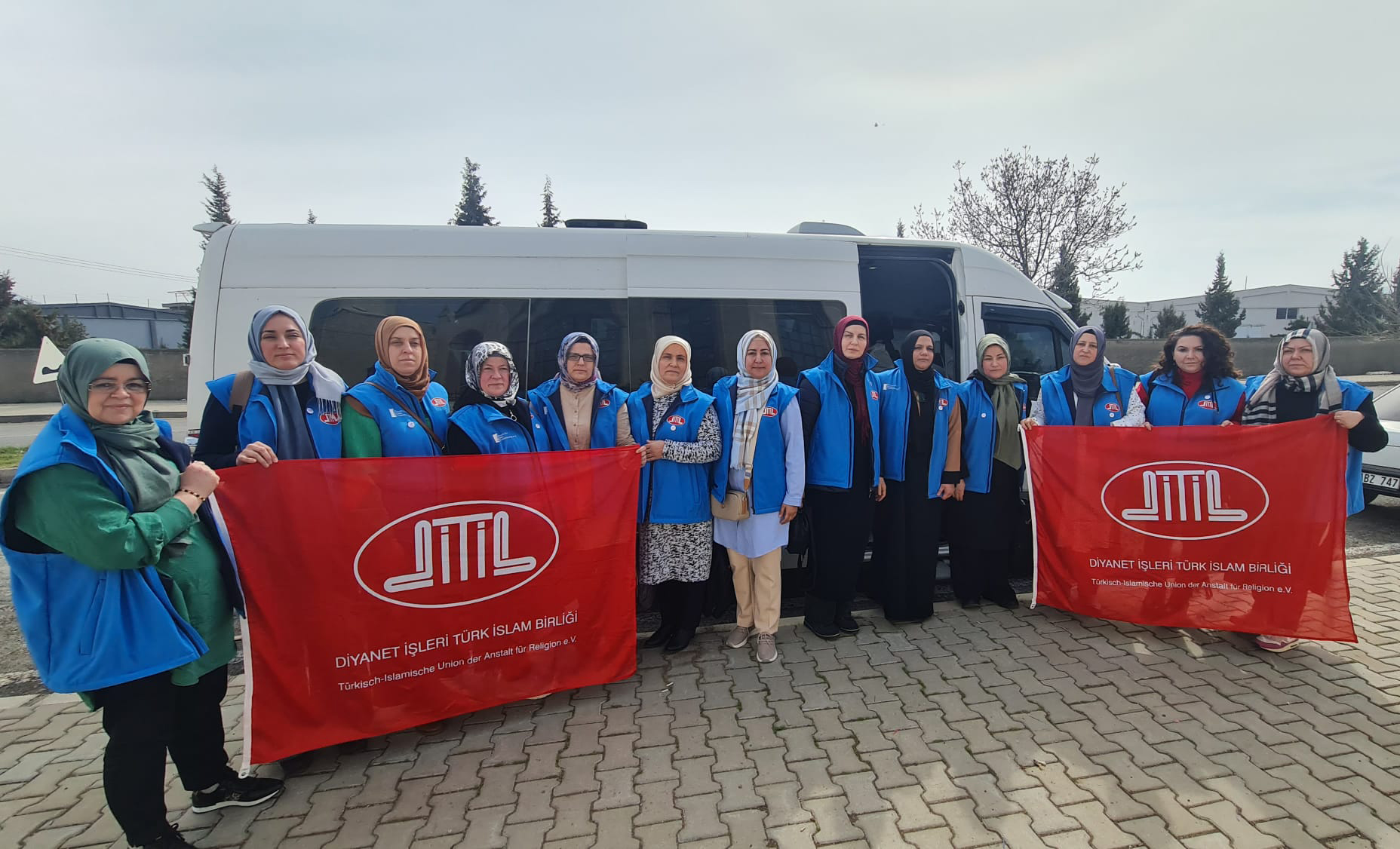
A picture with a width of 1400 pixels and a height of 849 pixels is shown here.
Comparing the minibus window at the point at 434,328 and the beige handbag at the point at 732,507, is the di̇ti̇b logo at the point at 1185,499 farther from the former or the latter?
the minibus window at the point at 434,328

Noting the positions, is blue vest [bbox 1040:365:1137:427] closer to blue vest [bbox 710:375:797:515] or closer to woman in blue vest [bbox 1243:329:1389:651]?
woman in blue vest [bbox 1243:329:1389:651]

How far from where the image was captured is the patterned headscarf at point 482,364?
2.97 m

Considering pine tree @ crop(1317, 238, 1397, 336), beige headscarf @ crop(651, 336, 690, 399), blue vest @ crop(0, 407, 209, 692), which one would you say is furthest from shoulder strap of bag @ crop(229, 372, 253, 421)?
pine tree @ crop(1317, 238, 1397, 336)

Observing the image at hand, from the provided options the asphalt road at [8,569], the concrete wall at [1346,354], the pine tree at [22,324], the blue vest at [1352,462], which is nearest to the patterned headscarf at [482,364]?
the asphalt road at [8,569]

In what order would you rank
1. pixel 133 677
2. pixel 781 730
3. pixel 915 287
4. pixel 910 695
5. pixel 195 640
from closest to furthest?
pixel 133 677 → pixel 195 640 → pixel 781 730 → pixel 910 695 → pixel 915 287

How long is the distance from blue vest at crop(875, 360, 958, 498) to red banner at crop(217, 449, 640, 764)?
5.08 ft

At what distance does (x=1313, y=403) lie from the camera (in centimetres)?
348

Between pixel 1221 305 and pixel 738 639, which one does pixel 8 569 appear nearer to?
pixel 738 639

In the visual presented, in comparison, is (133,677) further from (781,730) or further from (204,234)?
(204,234)

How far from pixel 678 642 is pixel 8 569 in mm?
3303

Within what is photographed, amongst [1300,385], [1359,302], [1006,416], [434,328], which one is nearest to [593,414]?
[434,328]

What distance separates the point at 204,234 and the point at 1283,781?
650 centimetres

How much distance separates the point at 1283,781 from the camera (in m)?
2.45

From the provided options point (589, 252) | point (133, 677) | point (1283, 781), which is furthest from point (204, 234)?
point (1283, 781)
